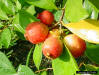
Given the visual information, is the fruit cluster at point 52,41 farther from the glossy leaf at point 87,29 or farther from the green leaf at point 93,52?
the green leaf at point 93,52

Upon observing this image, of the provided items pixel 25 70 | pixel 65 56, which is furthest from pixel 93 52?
pixel 25 70

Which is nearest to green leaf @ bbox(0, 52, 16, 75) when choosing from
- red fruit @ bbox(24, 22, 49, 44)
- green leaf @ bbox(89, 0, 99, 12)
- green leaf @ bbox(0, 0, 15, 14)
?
red fruit @ bbox(24, 22, 49, 44)

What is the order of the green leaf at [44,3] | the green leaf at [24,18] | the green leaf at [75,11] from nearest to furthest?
1. the green leaf at [75,11]
2. the green leaf at [44,3]
3. the green leaf at [24,18]

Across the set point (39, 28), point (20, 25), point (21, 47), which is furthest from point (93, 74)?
point (21, 47)

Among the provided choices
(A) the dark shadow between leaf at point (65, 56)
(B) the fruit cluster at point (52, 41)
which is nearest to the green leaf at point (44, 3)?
(B) the fruit cluster at point (52, 41)

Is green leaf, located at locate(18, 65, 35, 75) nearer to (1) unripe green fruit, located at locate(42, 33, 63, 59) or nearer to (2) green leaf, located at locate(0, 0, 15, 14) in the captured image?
(1) unripe green fruit, located at locate(42, 33, 63, 59)

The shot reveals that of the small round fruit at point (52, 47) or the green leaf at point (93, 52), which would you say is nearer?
the small round fruit at point (52, 47)
